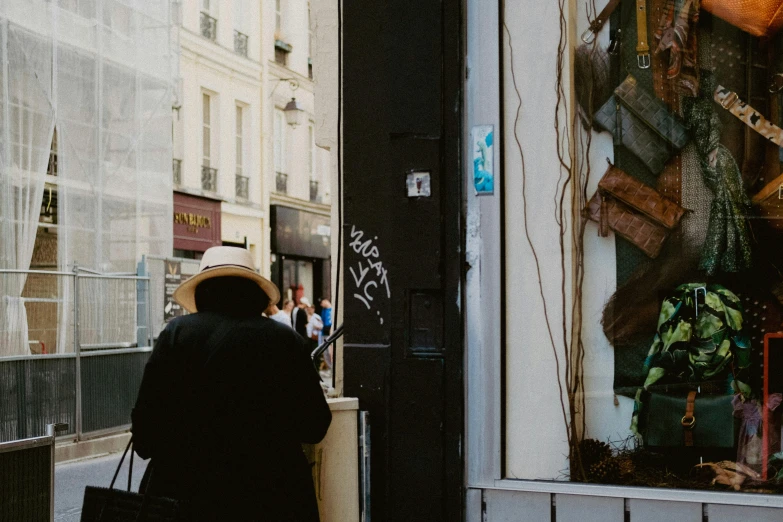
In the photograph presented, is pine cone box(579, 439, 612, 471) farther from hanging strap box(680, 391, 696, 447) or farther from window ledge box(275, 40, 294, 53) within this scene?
window ledge box(275, 40, 294, 53)

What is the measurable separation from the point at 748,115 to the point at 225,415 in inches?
91.1

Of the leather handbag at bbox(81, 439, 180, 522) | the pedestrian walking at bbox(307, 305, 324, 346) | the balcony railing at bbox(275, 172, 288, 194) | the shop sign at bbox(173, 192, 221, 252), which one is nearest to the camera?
the leather handbag at bbox(81, 439, 180, 522)

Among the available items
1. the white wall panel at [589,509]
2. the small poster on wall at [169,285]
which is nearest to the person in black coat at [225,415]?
the white wall panel at [589,509]

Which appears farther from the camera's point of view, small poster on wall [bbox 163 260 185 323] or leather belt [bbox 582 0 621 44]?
small poster on wall [bbox 163 260 185 323]

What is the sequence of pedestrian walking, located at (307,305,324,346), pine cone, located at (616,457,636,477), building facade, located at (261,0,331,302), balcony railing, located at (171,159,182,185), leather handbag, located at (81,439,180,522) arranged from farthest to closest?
building facade, located at (261,0,331,302) < balcony railing, located at (171,159,182,185) < pedestrian walking, located at (307,305,324,346) < pine cone, located at (616,457,636,477) < leather handbag, located at (81,439,180,522)

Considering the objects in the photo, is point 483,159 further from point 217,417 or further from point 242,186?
point 242,186

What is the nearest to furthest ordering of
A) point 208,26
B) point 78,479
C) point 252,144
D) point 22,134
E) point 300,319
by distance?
point 78,479 < point 22,134 < point 300,319 < point 208,26 < point 252,144

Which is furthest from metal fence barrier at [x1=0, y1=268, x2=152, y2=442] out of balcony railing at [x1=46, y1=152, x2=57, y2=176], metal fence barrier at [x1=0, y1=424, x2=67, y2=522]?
metal fence barrier at [x1=0, y1=424, x2=67, y2=522]

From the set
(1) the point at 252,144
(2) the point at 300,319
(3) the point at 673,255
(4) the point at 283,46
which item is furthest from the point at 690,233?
(4) the point at 283,46

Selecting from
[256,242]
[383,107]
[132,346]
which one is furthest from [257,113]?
[383,107]

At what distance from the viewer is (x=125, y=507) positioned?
3.57 meters

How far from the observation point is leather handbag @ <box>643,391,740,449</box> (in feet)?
13.7

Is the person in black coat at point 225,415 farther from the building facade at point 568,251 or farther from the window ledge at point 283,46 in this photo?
the window ledge at point 283,46

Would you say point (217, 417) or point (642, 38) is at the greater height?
point (642, 38)
